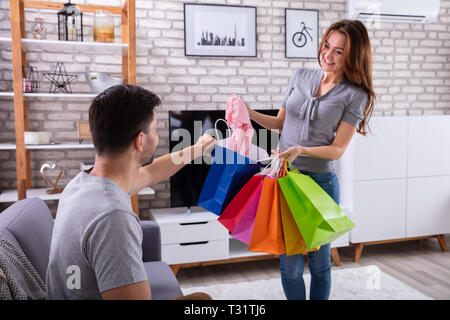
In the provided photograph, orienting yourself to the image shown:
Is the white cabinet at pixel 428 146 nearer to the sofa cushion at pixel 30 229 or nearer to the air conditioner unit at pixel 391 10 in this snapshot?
the air conditioner unit at pixel 391 10

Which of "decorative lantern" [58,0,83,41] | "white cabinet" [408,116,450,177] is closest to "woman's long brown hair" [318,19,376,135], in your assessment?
"white cabinet" [408,116,450,177]

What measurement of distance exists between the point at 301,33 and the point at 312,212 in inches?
95.6

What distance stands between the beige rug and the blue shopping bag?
1.20 metres

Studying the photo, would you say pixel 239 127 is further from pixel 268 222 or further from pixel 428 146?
pixel 428 146

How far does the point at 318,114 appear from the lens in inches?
73.2

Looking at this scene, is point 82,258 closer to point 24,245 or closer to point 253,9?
point 24,245

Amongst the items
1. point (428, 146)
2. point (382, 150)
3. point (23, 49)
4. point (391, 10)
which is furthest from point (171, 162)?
point (391, 10)

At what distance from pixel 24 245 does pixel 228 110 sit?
91 centimetres

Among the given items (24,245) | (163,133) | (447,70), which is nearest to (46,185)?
(163,133)

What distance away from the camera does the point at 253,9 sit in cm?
337

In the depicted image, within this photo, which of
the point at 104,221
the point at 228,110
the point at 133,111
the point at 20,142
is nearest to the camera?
the point at 104,221

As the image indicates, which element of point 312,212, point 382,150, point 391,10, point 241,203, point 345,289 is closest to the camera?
point 312,212

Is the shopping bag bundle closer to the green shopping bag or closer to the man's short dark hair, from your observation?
the green shopping bag

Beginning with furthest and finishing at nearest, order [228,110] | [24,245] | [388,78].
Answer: [388,78] < [228,110] < [24,245]
